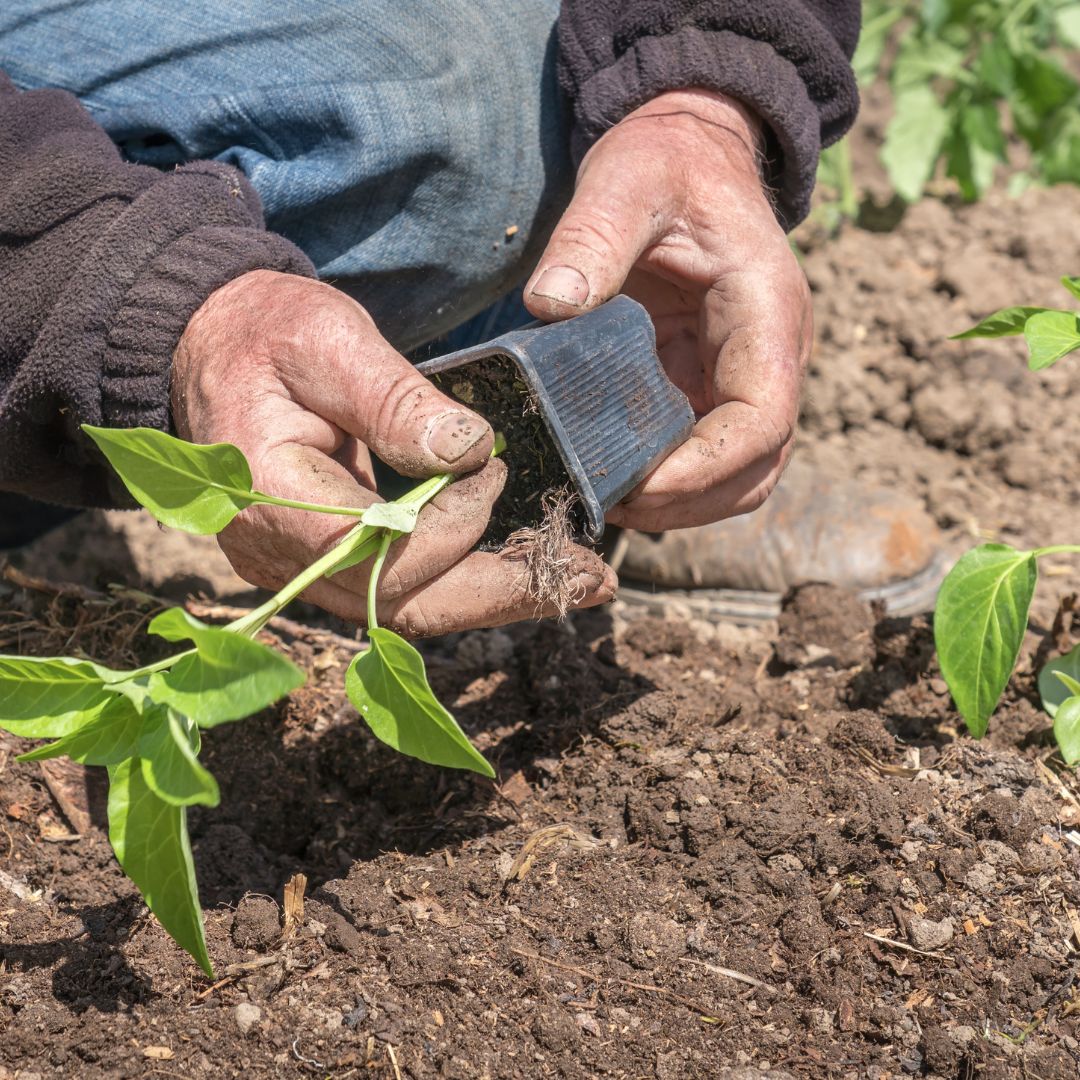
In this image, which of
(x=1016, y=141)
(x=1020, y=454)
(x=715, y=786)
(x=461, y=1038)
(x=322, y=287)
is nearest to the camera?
(x=461, y=1038)

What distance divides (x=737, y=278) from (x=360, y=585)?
0.78 m

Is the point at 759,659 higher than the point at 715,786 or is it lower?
lower

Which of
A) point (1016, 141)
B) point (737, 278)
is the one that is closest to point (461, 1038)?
point (737, 278)

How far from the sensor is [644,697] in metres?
1.74

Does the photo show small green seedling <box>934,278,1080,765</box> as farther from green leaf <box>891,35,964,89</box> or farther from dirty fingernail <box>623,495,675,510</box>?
green leaf <box>891,35,964,89</box>

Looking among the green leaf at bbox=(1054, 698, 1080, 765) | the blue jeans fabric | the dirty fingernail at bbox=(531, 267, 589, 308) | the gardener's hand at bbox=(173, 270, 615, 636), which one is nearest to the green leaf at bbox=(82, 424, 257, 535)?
the gardener's hand at bbox=(173, 270, 615, 636)

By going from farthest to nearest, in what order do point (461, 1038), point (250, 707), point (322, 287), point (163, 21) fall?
point (163, 21) < point (322, 287) < point (461, 1038) < point (250, 707)

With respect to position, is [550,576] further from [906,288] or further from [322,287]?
[906,288]

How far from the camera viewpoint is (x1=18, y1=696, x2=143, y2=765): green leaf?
45.4 inches

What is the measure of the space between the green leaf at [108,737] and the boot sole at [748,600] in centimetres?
152

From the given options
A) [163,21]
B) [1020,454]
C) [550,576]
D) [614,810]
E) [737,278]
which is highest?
[163,21]

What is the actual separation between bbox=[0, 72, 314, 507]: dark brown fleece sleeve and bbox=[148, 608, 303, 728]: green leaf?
0.55 m

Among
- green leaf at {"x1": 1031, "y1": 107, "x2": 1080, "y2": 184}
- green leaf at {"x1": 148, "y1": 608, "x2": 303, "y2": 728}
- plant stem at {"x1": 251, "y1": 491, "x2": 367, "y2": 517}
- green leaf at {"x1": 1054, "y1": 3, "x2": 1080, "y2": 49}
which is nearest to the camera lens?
green leaf at {"x1": 148, "y1": 608, "x2": 303, "y2": 728}

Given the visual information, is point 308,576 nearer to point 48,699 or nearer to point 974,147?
point 48,699
